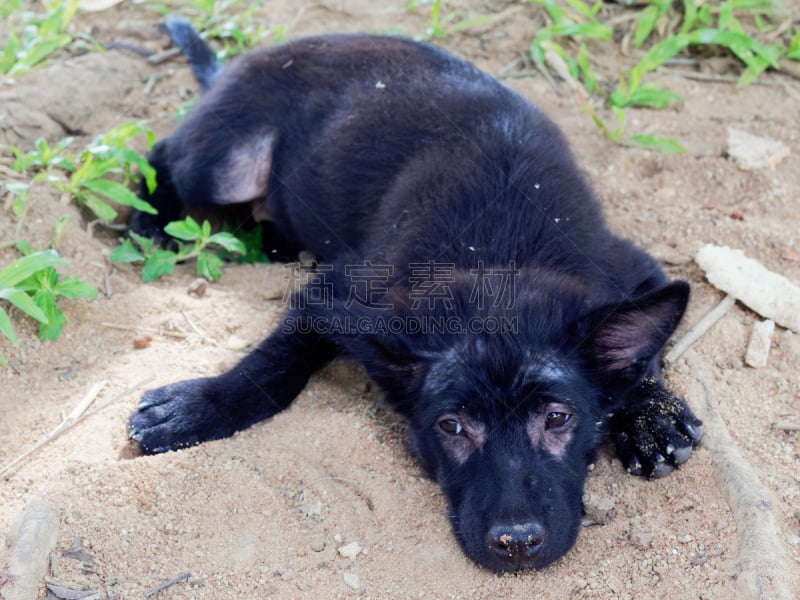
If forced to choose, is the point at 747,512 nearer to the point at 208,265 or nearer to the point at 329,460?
the point at 329,460

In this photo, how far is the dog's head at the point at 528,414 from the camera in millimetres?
3283

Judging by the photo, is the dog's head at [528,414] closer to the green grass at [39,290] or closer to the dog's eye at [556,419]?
the dog's eye at [556,419]

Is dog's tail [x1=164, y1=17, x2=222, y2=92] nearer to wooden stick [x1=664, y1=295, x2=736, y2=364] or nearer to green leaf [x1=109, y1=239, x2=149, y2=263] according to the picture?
green leaf [x1=109, y1=239, x2=149, y2=263]

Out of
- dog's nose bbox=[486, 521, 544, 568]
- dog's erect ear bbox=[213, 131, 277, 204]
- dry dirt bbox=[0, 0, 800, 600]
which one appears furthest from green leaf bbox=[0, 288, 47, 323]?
dog's nose bbox=[486, 521, 544, 568]

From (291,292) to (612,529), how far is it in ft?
7.47

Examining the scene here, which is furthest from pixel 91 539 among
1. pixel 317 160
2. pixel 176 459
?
pixel 317 160

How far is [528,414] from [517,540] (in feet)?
1.59

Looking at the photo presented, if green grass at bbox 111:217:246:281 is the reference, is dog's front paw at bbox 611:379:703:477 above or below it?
below

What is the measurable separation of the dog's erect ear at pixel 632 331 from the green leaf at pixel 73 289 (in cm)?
241

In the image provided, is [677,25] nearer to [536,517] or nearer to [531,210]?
A: [531,210]

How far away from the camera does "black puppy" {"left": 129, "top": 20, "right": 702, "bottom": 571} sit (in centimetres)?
342

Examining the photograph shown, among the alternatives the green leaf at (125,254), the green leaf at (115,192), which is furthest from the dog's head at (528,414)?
the green leaf at (115,192)

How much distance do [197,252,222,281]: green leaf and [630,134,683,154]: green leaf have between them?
108 inches

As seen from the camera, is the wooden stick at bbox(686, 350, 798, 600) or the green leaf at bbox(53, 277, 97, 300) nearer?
the wooden stick at bbox(686, 350, 798, 600)
